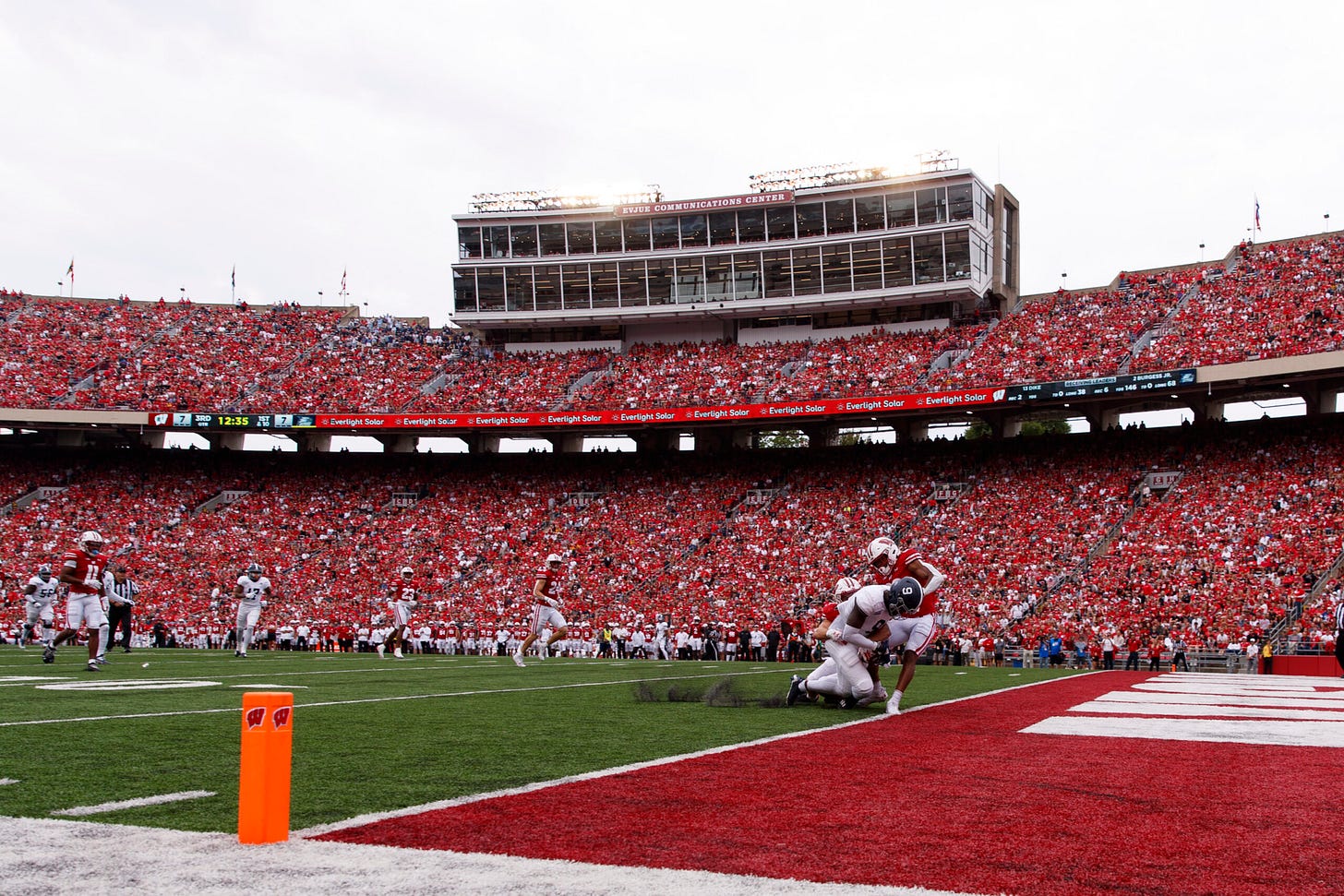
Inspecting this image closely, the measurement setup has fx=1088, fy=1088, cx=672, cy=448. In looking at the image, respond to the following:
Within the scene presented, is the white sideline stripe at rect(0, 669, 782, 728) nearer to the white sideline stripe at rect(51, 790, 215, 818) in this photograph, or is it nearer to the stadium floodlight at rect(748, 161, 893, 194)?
the white sideline stripe at rect(51, 790, 215, 818)

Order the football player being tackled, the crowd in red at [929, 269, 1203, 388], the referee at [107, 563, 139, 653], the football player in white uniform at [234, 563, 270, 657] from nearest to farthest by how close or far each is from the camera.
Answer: the football player being tackled
the referee at [107, 563, 139, 653]
the football player in white uniform at [234, 563, 270, 657]
the crowd in red at [929, 269, 1203, 388]

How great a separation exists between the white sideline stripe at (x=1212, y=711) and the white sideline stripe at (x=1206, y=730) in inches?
22.9

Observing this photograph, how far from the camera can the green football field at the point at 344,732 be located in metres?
4.82

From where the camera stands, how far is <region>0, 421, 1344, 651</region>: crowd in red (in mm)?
29812

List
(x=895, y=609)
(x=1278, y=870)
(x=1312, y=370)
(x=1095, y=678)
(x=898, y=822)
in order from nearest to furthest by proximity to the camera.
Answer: (x=1278, y=870) → (x=898, y=822) → (x=895, y=609) → (x=1095, y=678) → (x=1312, y=370)

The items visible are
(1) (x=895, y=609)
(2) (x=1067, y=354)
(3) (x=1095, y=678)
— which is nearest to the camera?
(1) (x=895, y=609)

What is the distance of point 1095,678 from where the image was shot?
2011 centimetres

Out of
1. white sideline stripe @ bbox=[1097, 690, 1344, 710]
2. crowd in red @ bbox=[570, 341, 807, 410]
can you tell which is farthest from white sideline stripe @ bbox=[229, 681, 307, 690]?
crowd in red @ bbox=[570, 341, 807, 410]

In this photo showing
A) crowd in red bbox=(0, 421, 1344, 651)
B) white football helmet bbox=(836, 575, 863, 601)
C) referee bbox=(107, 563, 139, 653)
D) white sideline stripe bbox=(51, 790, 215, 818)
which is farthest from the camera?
crowd in red bbox=(0, 421, 1344, 651)

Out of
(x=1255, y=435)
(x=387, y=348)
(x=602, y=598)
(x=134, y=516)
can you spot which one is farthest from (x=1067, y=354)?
(x=134, y=516)

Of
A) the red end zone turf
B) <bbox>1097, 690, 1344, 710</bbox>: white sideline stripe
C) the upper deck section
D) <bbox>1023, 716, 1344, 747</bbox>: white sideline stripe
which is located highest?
the upper deck section

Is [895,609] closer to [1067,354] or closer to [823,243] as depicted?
[1067,354]

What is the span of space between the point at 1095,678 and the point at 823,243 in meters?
27.6

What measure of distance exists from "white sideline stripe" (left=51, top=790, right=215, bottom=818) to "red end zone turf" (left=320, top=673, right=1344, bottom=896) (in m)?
1.07
